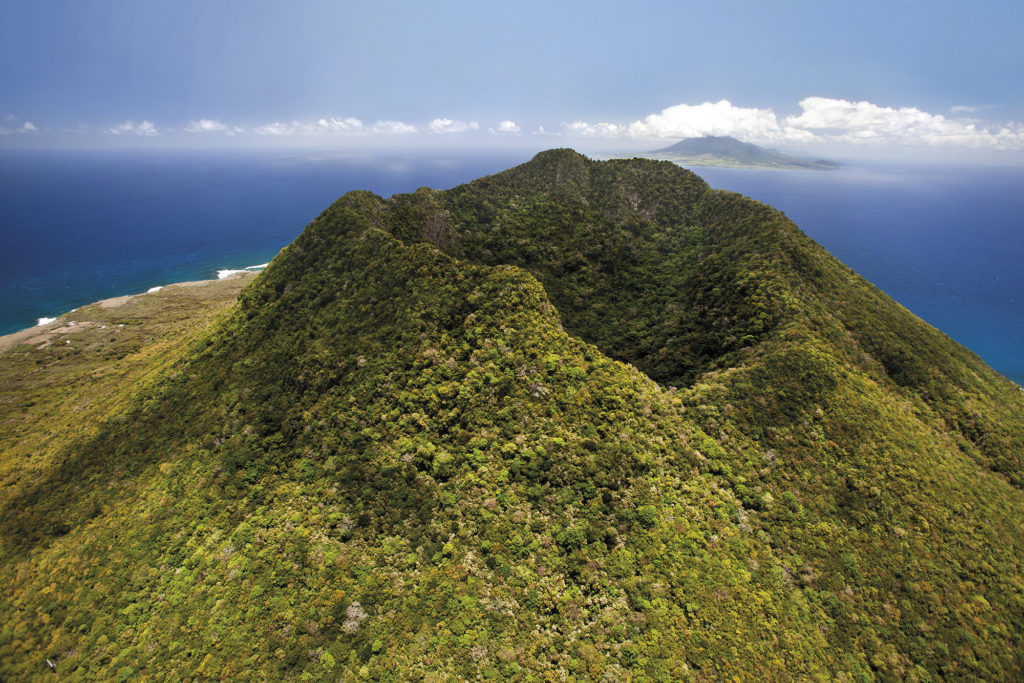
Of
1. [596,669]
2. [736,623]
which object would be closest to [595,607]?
[596,669]

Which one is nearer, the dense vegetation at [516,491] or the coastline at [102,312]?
the dense vegetation at [516,491]

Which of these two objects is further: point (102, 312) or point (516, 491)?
point (102, 312)

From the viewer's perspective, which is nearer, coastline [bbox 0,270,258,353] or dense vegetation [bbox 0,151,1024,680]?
dense vegetation [bbox 0,151,1024,680]

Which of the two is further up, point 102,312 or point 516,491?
point 516,491
